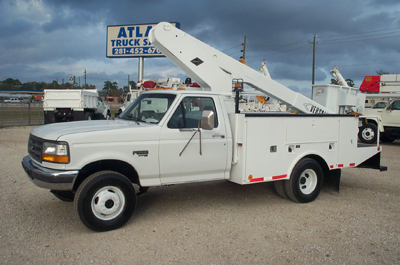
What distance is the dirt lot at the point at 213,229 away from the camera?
401 centimetres

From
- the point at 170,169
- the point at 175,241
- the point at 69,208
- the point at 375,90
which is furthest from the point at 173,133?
the point at 375,90

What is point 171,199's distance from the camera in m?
6.25

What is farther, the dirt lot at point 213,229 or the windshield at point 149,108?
the windshield at point 149,108

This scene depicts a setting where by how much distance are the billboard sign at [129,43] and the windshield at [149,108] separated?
20.1 m

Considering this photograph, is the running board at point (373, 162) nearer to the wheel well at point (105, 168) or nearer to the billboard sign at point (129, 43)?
the wheel well at point (105, 168)

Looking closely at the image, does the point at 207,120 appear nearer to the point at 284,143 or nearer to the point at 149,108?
the point at 149,108

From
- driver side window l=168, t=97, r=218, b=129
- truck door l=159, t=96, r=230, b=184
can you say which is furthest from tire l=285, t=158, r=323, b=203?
driver side window l=168, t=97, r=218, b=129

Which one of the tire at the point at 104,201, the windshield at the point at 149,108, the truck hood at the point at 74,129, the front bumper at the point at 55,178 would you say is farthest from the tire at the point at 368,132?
the front bumper at the point at 55,178

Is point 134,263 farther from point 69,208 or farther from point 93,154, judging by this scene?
point 69,208

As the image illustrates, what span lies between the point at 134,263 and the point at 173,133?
6.28 feet

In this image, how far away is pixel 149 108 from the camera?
5.45 m

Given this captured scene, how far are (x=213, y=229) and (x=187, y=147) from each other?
1.26 metres

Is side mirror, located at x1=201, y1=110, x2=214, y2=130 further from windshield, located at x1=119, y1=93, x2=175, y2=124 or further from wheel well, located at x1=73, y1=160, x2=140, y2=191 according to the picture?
wheel well, located at x1=73, y1=160, x2=140, y2=191

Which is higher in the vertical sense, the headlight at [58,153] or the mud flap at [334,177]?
the headlight at [58,153]
